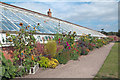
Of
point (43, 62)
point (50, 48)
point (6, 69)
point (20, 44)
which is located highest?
point (20, 44)

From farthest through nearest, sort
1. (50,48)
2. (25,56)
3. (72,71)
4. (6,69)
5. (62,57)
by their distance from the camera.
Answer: (62,57) < (50,48) < (72,71) < (25,56) < (6,69)

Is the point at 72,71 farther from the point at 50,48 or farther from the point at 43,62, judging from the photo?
the point at 50,48

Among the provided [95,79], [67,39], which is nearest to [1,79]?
[95,79]

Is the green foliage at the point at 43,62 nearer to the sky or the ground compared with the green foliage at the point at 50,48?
nearer to the ground

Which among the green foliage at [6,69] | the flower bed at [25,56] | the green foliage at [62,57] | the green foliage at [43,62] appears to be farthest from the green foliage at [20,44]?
the green foliage at [62,57]

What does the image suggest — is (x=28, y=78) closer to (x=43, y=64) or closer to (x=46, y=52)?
(x=43, y=64)

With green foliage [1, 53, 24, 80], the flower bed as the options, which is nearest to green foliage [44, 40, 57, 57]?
the flower bed

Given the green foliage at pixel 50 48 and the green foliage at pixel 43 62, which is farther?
the green foliage at pixel 50 48

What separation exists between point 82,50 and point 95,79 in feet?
21.8

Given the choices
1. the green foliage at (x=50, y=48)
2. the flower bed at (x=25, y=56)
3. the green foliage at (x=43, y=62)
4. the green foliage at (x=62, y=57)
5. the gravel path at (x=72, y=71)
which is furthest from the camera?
the green foliage at (x=62, y=57)

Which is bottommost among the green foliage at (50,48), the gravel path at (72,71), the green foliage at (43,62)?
the gravel path at (72,71)

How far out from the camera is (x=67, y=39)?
1013cm

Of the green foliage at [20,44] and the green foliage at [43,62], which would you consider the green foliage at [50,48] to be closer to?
the green foliage at [43,62]

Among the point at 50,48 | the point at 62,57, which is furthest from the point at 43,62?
the point at 62,57
